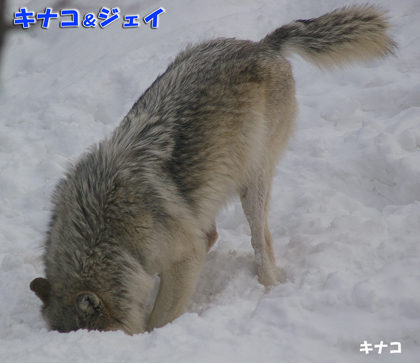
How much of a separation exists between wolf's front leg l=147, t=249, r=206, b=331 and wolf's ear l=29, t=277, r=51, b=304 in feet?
2.60

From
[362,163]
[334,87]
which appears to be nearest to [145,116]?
[362,163]

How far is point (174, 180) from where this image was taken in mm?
3229

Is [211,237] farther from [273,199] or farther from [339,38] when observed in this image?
[339,38]

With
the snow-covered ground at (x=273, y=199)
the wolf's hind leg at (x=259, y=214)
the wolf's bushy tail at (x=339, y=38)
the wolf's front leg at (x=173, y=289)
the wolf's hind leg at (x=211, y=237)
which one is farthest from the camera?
the wolf's hind leg at (x=211, y=237)

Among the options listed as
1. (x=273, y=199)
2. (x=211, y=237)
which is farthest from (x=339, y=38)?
(x=211, y=237)

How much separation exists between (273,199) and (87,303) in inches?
97.1

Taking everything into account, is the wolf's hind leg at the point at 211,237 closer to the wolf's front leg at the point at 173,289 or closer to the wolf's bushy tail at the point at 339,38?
the wolf's front leg at the point at 173,289

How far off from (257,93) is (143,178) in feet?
4.01

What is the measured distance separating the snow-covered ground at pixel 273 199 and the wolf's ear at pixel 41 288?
268 mm

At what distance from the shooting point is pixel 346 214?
4074 millimetres

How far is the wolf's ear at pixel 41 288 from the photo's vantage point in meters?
3.01

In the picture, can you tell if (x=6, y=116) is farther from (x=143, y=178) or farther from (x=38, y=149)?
(x=143, y=178)

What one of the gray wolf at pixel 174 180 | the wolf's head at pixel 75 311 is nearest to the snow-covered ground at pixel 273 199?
the wolf's head at pixel 75 311

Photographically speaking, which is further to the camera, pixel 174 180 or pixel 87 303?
pixel 174 180
